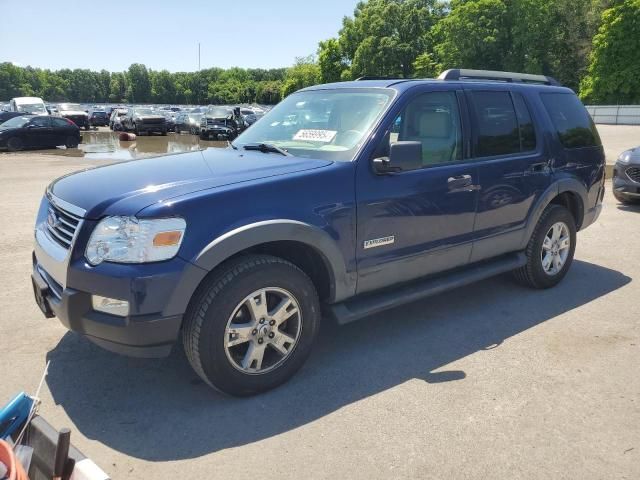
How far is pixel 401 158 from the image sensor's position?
347cm

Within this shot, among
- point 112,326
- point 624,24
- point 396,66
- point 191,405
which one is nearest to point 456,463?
point 191,405

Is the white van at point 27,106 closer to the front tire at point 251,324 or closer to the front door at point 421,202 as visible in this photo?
the front door at point 421,202

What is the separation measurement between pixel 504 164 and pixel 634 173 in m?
5.39

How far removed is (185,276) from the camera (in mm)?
2842

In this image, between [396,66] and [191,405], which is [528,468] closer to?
[191,405]

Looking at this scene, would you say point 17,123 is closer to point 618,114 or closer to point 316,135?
point 316,135

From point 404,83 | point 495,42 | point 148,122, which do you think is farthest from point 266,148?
point 495,42

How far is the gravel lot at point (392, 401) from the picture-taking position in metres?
2.67

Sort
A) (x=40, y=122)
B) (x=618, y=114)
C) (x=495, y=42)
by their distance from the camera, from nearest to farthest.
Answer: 1. (x=40, y=122)
2. (x=618, y=114)
3. (x=495, y=42)

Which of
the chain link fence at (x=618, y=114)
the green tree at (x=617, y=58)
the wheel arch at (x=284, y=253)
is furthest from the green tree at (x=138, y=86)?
the wheel arch at (x=284, y=253)

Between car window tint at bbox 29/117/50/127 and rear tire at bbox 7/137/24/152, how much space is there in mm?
918

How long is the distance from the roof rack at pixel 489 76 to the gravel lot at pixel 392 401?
1992mm

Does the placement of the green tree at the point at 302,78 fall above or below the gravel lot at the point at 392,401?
above

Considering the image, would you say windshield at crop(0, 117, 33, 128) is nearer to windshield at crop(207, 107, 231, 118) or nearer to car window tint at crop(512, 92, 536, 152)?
windshield at crop(207, 107, 231, 118)
